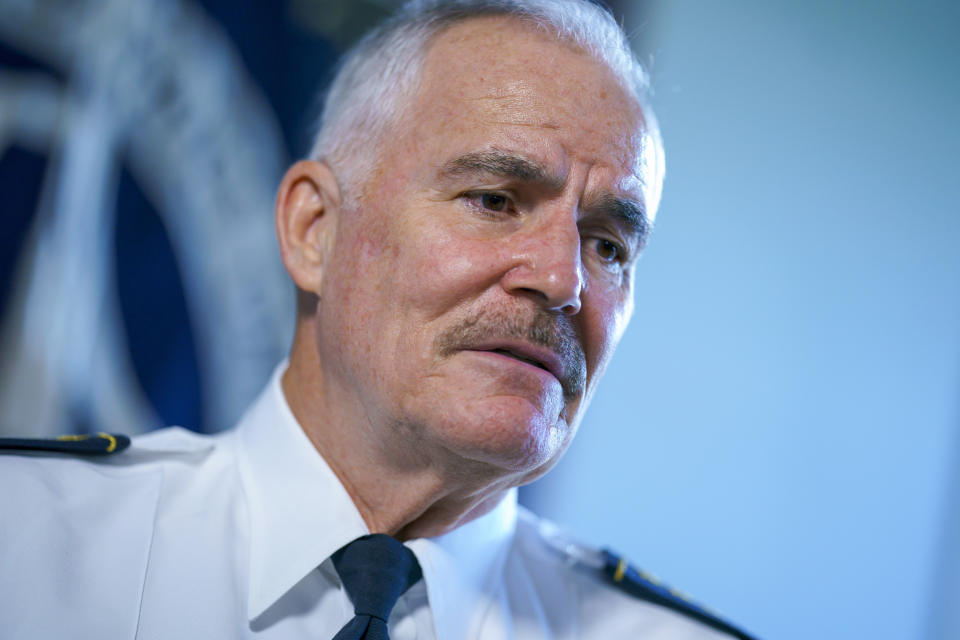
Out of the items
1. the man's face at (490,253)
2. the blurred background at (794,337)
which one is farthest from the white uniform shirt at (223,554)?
the blurred background at (794,337)

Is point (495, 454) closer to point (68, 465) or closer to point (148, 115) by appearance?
point (68, 465)

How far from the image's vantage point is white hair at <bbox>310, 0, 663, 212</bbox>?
4.93 ft

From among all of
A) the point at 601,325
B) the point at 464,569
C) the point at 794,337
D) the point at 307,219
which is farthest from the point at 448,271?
the point at 794,337

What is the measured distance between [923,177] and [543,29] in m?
2.63

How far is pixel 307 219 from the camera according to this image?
159 centimetres

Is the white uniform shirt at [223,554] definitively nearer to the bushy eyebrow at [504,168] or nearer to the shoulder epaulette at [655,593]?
the shoulder epaulette at [655,593]

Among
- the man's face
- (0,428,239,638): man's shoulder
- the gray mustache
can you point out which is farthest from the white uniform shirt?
the gray mustache

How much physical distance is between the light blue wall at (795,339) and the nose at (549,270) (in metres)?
1.96

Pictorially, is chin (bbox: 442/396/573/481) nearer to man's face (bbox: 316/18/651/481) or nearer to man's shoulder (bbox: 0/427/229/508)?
man's face (bbox: 316/18/651/481)

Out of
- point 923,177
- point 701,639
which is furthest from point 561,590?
point 923,177

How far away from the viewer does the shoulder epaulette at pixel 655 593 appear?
5.58 feet

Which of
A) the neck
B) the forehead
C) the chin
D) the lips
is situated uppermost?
the forehead

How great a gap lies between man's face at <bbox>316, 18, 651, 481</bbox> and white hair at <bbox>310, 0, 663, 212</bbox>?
0.04m

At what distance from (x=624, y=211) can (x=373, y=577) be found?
75cm
